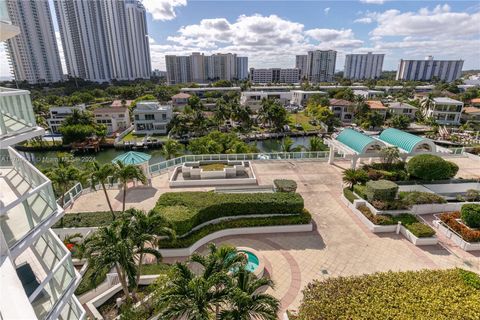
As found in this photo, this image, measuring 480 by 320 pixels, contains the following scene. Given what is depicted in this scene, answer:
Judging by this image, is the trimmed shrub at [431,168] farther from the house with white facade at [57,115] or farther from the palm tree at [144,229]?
the house with white facade at [57,115]

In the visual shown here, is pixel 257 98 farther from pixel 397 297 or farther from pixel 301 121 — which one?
pixel 397 297

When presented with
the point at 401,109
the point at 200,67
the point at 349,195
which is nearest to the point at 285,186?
the point at 349,195

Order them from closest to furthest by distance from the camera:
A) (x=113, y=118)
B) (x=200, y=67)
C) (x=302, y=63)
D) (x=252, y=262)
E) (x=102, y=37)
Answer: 1. (x=252, y=262)
2. (x=113, y=118)
3. (x=102, y=37)
4. (x=200, y=67)
5. (x=302, y=63)

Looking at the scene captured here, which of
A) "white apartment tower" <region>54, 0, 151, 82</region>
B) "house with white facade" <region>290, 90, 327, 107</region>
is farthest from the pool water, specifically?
"white apartment tower" <region>54, 0, 151, 82</region>

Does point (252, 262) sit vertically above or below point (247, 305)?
below

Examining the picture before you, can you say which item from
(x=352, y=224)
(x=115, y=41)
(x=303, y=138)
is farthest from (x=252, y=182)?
(x=115, y=41)

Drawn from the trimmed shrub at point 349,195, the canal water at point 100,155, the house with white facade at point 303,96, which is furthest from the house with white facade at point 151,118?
the house with white facade at point 303,96
